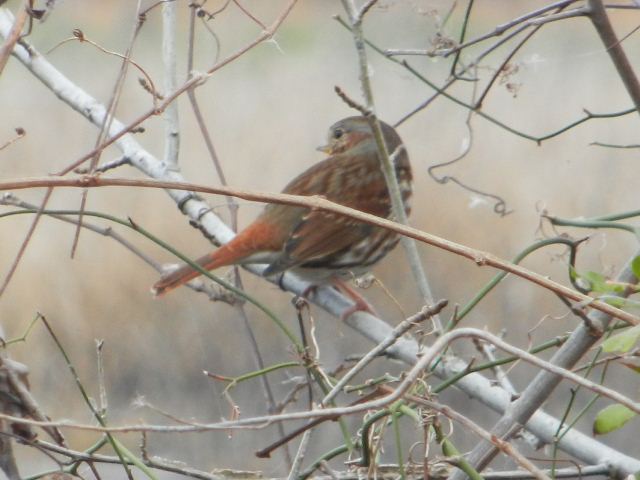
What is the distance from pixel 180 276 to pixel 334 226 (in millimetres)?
642

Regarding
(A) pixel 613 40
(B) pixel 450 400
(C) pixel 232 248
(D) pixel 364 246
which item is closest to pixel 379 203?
(D) pixel 364 246

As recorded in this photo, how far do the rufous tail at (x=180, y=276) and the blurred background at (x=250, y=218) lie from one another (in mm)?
3094

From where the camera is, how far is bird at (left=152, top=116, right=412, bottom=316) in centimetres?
298

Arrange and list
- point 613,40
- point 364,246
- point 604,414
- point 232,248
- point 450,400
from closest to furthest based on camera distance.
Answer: point 604,414
point 613,40
point 232,248
point 364,246
point 450,400

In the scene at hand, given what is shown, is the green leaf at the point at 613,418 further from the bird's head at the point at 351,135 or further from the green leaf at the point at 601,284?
the bird's head at the point at 351,135

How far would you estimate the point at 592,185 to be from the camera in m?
6.96

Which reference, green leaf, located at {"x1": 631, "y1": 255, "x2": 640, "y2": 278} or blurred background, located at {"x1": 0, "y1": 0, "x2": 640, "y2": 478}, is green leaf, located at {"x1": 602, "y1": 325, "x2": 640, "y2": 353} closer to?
green leaf, located at {"x1": 631, "y1": 255, "x2": 640, "y2": 278}

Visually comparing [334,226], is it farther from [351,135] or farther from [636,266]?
[636,266]

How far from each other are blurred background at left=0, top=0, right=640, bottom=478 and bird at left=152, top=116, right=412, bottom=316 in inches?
101

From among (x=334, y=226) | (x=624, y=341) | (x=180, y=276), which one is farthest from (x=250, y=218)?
(x=624, y=341)

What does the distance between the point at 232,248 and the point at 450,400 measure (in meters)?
3.42

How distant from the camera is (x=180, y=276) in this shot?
8.95 feet

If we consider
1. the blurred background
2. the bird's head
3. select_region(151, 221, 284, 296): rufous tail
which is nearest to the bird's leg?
select_region(151, 221, 284, 296): rufous tail

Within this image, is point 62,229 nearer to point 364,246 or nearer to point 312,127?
A: point 312,127
